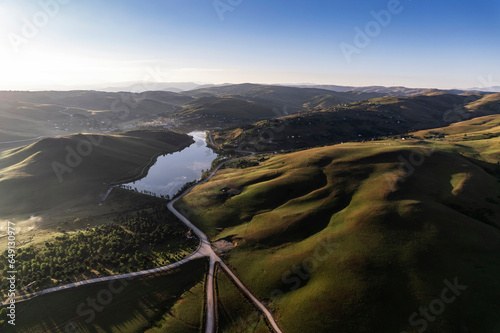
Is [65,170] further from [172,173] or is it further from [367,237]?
[367,237]

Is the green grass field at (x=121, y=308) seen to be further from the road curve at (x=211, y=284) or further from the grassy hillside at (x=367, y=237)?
the grassy hillside at (x=367, y=237)

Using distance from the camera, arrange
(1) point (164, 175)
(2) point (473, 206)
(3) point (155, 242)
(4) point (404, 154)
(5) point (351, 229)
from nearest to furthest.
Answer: (5) point (351, 229) < (2) point (473, 206) < (3) point (155, 242) < (4) point (404, 154) < (1) point (164, 175)

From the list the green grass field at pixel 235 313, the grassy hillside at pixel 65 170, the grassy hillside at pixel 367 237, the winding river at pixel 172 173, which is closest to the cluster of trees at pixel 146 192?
the winding river at pixel 172 173

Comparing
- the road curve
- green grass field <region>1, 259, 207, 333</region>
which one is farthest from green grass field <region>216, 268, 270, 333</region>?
green grass field <region>1, 259, 207, 333</region>

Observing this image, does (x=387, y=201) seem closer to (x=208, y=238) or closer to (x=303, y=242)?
(x=303, y=242)

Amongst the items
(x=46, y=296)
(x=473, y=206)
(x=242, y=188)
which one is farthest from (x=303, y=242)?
(x=46, y=296)

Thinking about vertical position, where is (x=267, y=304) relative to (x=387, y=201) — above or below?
below
